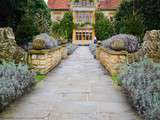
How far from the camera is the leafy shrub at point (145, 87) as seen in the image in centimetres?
665

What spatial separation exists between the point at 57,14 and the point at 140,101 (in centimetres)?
8328

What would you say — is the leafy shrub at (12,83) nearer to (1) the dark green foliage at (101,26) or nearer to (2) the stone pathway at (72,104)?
(2) the stone pathway at (72,104)

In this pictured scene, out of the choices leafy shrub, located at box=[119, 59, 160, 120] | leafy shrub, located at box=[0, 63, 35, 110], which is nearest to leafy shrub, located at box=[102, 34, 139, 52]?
leafy shrub, located at box=[119, 59, 160, 120]

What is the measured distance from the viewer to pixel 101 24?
7706 centimetres

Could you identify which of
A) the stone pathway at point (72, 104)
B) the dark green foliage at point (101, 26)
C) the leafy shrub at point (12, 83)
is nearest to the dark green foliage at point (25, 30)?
the stone pathway at point (72, 104)

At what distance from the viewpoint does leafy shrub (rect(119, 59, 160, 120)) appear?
6.65 meters

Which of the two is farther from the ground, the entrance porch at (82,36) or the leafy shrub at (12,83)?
the leafy shrub at (12,83)

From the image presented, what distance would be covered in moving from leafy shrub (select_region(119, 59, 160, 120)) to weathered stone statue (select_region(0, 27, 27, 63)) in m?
3.40

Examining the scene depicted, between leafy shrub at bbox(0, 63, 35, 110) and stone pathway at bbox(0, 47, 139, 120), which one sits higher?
leafy shrub at bbox(0, 63, 35, 110)

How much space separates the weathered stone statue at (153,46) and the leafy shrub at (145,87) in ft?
9.32

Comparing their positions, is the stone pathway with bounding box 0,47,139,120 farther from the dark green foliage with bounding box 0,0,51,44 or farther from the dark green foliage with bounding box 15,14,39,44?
the dark green foliage with bounding box 0,0,51,44

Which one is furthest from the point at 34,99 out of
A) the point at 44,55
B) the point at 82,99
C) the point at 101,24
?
the point at 101,24

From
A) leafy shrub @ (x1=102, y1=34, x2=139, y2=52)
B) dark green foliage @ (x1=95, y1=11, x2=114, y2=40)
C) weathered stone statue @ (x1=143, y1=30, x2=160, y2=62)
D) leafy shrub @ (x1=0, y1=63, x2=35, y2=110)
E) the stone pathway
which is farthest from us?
dark green foliage @ (x1=95, y1=11, x2=114, y2=40)

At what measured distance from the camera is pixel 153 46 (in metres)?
13.6
